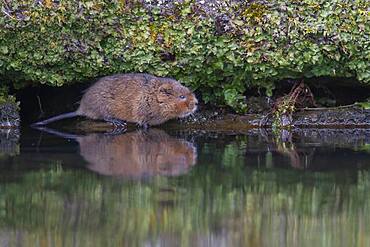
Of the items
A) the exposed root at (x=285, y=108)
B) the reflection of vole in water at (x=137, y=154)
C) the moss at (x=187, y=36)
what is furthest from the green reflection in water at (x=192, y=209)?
the exposed root at (x=285, y=108)

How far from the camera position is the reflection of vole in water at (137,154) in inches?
175

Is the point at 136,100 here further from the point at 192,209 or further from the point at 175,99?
the point at 192,209

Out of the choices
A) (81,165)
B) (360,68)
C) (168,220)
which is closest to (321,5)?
(360,68)

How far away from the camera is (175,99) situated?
651cm

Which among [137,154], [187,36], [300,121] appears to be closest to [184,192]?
[137,154]

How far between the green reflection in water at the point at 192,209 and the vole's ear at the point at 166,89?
2081 mm

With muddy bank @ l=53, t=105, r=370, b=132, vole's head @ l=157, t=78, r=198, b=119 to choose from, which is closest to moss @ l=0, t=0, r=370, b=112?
vole's head @ l=157, t=78, r=198, b=119

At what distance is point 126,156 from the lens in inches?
195

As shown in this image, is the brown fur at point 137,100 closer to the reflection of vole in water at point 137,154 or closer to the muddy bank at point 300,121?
the muddy bank at point 300,121

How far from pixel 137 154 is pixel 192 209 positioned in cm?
158

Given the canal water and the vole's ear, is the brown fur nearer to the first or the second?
the vole's ear

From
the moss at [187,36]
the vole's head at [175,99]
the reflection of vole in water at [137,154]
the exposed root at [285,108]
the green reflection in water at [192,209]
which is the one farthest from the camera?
the exposed root at [285,108]

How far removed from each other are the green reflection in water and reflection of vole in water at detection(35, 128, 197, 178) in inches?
6.6

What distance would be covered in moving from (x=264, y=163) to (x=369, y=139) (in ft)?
4.94
